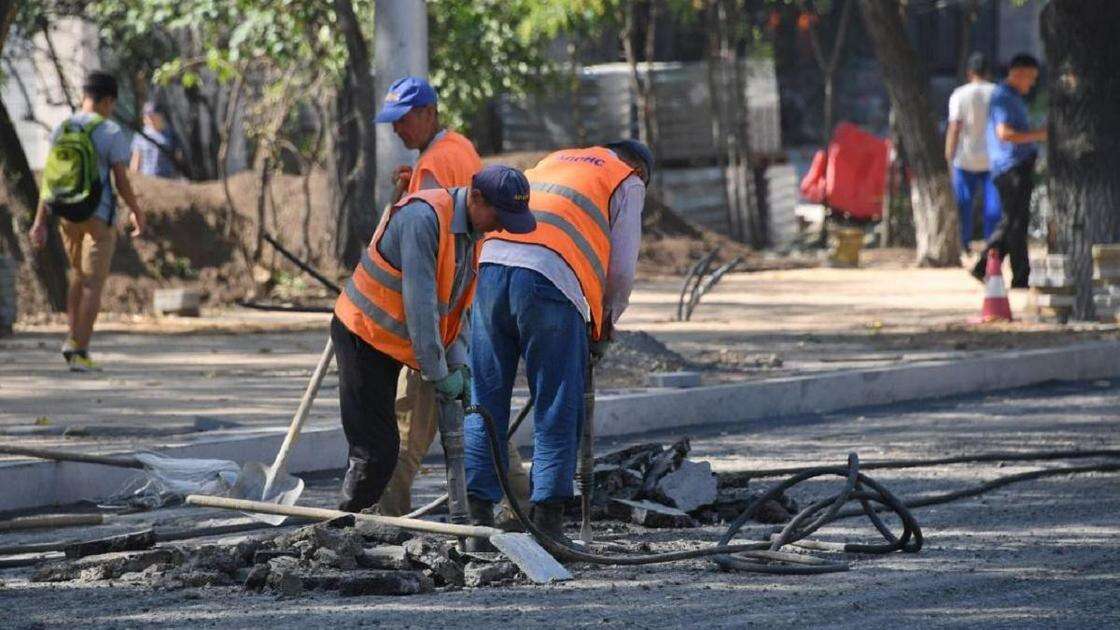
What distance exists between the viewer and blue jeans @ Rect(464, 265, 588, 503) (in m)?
6.73

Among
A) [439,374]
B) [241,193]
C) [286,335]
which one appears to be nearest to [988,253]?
[286,335]

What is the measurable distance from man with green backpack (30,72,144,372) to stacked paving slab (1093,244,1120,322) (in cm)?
698

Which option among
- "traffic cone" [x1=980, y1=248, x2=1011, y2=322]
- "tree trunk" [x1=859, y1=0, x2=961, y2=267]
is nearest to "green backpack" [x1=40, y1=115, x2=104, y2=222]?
"traffic cone" [x1=980, y1=248, x2=1011, y2=322]

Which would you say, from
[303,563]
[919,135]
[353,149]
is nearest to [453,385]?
[303,563]

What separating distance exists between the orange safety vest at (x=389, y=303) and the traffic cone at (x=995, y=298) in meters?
8.61

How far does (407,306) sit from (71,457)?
2.26 meters

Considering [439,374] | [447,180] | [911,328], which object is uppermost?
[447,180]

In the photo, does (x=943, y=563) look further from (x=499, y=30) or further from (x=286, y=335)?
(x=499, y=30)

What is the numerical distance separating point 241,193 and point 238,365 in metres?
7.63

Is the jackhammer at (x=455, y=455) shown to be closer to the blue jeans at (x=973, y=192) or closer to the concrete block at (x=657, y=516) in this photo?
the concrete block at (x=657, y=516)

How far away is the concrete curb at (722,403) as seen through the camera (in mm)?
8328

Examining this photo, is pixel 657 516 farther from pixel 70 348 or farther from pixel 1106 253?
pixel 1106 253

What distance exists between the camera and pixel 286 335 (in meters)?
14.9

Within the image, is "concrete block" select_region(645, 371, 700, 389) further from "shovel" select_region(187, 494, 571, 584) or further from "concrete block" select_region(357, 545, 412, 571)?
"concrete block" select_region(357, 545, 412, 571)
